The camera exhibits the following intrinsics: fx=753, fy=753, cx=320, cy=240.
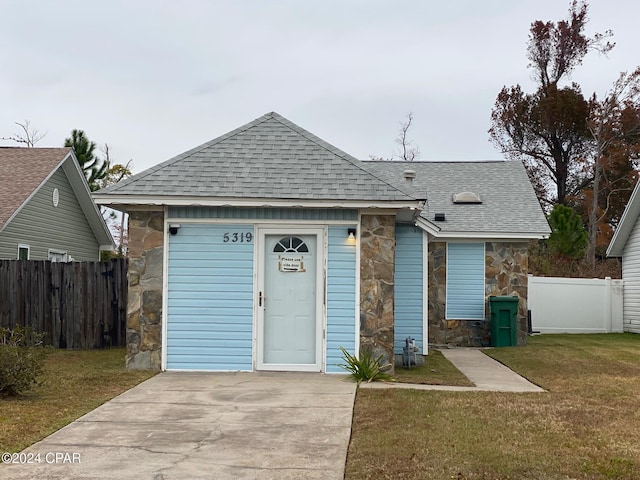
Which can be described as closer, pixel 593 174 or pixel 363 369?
pixel 363 369

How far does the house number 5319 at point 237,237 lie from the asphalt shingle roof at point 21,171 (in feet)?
26.2

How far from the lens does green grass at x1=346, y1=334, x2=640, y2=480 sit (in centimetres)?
588

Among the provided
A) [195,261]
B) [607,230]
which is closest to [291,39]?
[195,261]

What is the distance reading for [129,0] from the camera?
13.3 metres

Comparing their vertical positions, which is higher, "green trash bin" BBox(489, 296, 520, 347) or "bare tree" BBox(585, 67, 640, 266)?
"bare tree" BBox(585, 67, 640, 266)

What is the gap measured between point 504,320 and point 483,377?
555 cm

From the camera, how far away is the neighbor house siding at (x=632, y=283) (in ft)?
70.2

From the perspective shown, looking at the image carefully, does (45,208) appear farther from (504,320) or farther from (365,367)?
(365,367)

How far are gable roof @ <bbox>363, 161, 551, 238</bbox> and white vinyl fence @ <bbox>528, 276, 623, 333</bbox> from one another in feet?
10.6

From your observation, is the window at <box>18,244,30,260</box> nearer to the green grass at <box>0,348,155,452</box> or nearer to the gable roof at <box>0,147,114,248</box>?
the gable roof at <box>0,147,114,248</box>

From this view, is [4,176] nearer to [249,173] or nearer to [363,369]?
[249,173]

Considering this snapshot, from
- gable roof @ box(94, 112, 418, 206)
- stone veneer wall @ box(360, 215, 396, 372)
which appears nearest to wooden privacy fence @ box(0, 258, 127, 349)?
gable roof @ box(94, 112, 418, 206)

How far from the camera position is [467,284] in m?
17.3

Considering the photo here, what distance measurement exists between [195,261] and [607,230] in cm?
2496
